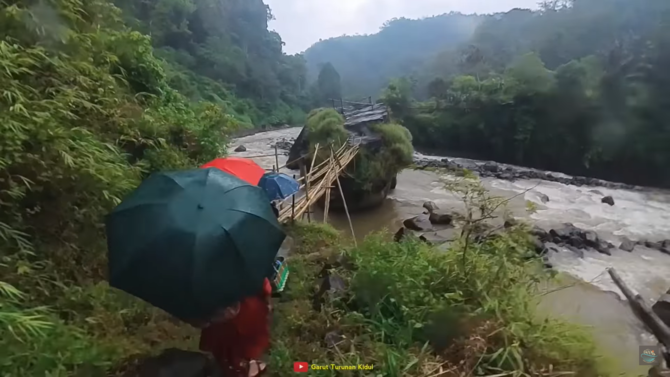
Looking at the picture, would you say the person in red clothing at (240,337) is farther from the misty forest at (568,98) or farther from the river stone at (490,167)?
the misty forest at (568,98)

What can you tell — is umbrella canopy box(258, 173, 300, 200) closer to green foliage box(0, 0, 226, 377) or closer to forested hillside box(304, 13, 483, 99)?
green foliage box(0, 0, 226, 377)

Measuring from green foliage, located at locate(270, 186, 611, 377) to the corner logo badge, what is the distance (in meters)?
0.87

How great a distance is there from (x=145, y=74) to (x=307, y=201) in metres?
1.91

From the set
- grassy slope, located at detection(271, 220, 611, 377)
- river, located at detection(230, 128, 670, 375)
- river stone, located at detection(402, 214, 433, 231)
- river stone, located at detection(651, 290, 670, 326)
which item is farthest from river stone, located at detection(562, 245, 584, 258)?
grassy slope, located at detection(271, 220, 611, 377)

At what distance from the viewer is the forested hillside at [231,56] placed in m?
18.6

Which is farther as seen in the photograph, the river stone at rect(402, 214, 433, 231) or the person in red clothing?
the river stone at rect(402, 214, 433, 231)

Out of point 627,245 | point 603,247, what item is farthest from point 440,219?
point 627,245

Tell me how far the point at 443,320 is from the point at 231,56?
23.5m

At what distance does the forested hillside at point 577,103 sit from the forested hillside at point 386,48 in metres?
15.5

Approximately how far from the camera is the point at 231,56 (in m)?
23.2

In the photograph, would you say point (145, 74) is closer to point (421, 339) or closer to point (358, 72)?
point (421, 339)

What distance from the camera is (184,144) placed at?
11.5 feet

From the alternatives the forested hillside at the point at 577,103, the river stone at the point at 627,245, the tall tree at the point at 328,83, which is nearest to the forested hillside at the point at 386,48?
the tall tree at the point at 328,83

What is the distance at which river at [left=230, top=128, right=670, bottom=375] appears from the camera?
11.8ft
